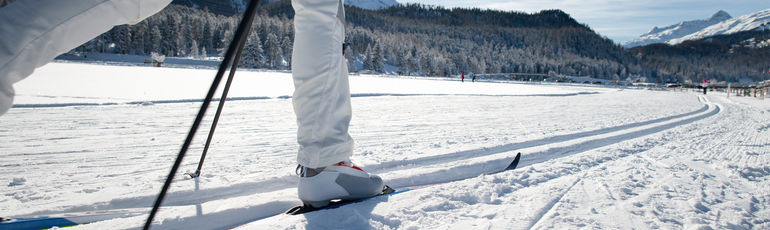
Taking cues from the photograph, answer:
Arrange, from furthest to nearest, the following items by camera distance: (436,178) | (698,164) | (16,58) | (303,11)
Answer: (698,164) < (436,178) < (303,11) < (16,58)

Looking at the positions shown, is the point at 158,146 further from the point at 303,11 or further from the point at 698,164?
the point at 698,164

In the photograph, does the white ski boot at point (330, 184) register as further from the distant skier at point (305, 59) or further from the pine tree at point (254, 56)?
the pine tree at point (254, 56)

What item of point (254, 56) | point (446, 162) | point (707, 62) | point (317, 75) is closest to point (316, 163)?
point (317, 75)

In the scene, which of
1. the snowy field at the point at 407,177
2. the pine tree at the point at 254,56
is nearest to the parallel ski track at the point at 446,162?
the snowy field at the point at 407,177

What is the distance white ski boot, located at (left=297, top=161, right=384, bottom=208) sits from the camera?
137cm

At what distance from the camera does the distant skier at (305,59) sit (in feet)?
2.65

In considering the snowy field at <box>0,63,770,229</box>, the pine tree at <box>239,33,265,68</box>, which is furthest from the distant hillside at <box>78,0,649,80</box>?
the snowy field at <box>0,63,770,229</box>

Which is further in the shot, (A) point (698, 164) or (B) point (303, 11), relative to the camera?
(A) point (698, 164)

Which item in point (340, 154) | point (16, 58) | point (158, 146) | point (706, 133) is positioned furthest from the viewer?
point (706, 133)

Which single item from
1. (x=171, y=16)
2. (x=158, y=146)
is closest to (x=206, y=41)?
(x=171, y=16)

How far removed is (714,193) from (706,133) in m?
3.01

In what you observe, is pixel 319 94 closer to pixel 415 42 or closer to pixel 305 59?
pixel 305 59

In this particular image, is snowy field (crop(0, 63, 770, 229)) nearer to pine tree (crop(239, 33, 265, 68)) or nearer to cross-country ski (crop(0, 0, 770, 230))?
cross-country ski (crop(0, 0, 770, 230))

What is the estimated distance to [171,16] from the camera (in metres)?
60.3
